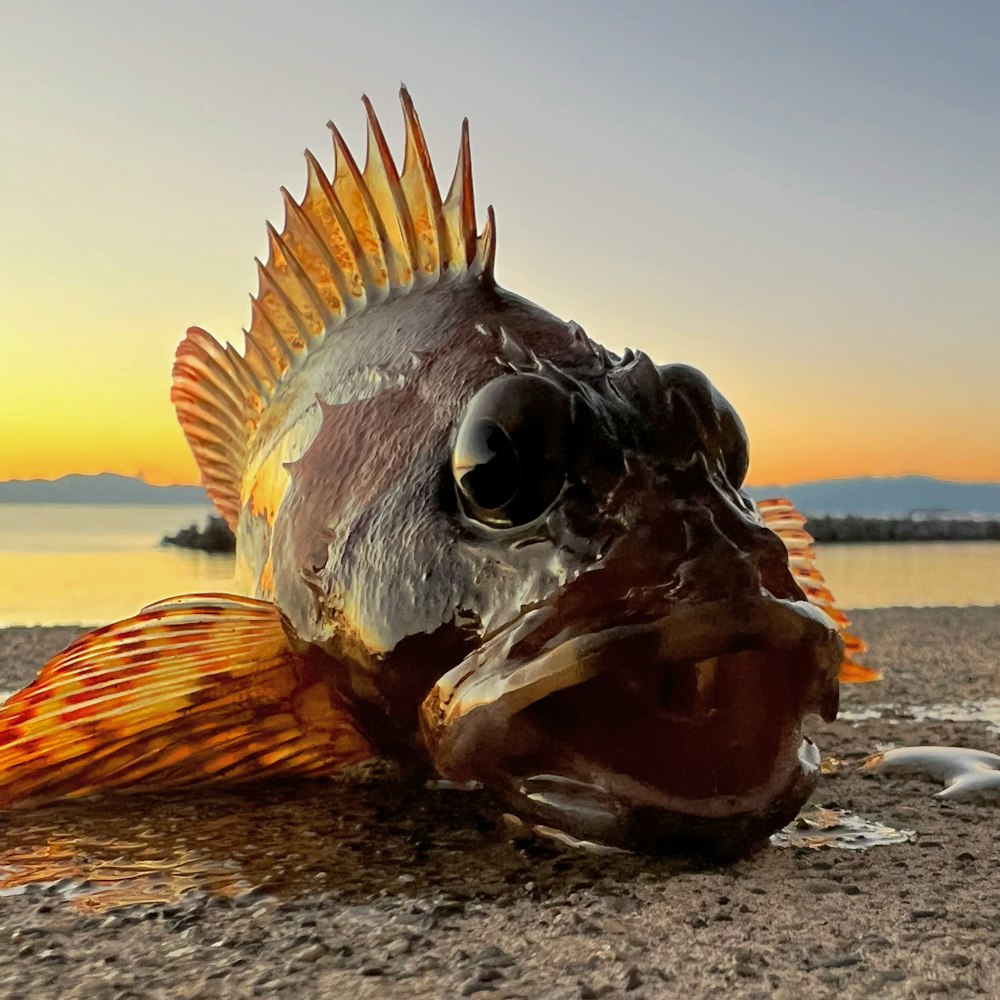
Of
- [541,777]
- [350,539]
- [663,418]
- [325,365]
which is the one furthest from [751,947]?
[325,365]

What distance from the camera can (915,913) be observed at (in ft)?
5.90

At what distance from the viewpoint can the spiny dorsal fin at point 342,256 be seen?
2941 millimetres

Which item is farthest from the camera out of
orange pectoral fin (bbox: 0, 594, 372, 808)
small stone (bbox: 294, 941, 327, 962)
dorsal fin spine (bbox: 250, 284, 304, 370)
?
dorsal fin spine (bbox: 250, 284, 304, 370)

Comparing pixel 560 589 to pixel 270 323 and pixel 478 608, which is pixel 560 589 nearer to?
pixel 478 608

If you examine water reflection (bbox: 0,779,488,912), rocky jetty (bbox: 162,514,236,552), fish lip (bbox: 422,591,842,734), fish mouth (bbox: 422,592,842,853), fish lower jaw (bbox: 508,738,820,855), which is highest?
rocky jetty (bbox: 162,514,236,552)

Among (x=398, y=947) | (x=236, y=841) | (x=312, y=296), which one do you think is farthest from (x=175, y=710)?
(x=312, y=296)

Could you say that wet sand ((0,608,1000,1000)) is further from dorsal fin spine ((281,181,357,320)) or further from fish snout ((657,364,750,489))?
dorsal fin spine ((281,181,357,320))

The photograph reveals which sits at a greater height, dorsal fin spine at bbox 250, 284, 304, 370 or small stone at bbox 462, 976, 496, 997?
dorsal fin spine at bbox 250, 284, 304, 370

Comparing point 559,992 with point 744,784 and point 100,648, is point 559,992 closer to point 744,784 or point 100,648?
point 744,784

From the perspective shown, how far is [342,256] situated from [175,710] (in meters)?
1.55

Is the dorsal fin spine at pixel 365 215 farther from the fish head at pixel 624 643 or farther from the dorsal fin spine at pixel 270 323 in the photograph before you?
the fish head at pixel 624 643

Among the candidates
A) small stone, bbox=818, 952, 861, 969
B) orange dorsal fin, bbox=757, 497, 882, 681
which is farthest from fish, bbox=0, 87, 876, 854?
orange dorsal fin, bbox=757, 497, 882, 681

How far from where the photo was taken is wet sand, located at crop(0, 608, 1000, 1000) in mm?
1561

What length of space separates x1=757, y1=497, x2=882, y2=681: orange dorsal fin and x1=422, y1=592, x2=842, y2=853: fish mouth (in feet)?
4.34
